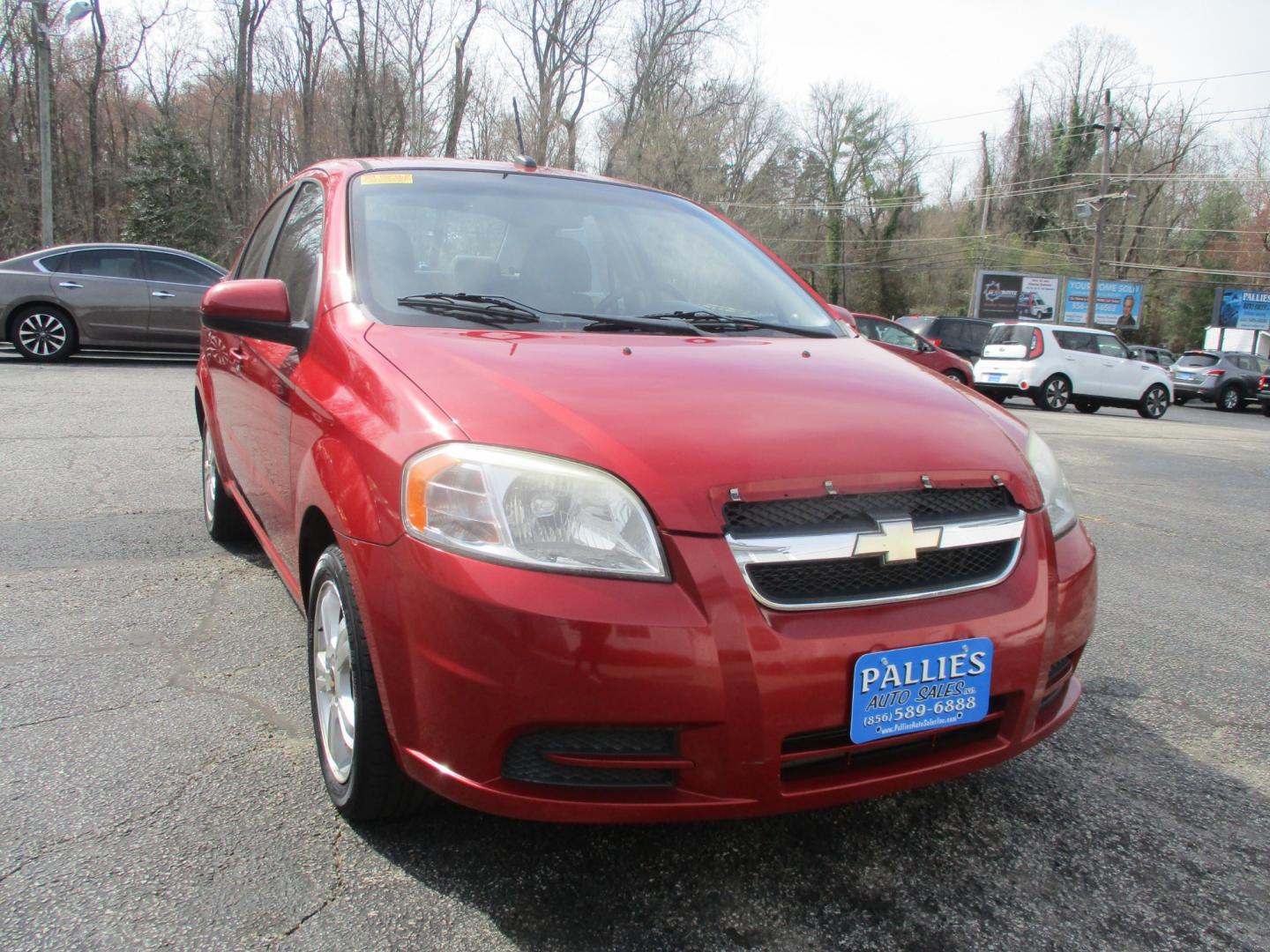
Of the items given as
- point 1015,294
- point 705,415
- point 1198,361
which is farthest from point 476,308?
point 1015,294

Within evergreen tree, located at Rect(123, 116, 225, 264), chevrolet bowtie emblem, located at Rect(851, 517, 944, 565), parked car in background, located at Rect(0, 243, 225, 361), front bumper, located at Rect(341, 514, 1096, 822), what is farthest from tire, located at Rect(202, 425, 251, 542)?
evergreen tree, located at Rect(123, 116, 225, 264)

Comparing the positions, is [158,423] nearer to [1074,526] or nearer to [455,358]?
[455,358]

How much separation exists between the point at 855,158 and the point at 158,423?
165 ft

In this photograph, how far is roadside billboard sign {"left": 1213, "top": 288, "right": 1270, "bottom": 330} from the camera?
145ft

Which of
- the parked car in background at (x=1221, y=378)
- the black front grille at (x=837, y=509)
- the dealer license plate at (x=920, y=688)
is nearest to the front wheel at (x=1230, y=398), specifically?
the parked car in background at (x=1221, y=378)

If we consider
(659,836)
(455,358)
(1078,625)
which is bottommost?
(659,836)

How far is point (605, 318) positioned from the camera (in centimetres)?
259

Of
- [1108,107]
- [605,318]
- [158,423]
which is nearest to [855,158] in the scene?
[1108,107]

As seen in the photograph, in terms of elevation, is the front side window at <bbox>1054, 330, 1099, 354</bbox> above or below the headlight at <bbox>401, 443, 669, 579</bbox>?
above

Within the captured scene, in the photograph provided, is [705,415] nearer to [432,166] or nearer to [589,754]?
[589,754]

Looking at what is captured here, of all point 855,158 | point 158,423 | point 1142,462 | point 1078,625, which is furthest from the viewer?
point 855,158

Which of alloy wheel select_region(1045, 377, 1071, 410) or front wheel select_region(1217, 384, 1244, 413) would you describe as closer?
alloy wheel select_region(1045, 377, 1071, 410)

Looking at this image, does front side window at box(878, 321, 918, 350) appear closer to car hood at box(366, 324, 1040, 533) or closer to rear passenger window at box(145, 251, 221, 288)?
rear passenger window at box(145, 251, 221, 288)

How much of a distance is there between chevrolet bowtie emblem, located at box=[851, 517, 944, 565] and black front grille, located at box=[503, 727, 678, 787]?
507mm
